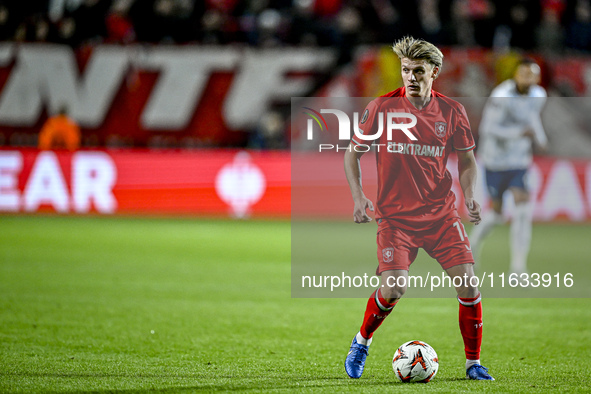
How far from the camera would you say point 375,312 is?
4734 millimetres

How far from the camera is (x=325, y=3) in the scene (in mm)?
18828

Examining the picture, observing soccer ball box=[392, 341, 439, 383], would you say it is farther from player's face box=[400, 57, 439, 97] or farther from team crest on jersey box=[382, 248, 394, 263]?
player's face box=[400, 57, 439, 97]

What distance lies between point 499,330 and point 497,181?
9.25 feet

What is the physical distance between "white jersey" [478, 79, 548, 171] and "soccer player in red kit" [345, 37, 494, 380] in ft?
14.2

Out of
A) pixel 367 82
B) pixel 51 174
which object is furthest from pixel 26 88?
pixel 367 82

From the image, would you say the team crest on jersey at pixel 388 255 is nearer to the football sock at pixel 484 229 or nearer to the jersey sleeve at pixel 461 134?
the jersey sleeve at pixel 461 134

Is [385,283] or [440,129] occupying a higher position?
[440,129]

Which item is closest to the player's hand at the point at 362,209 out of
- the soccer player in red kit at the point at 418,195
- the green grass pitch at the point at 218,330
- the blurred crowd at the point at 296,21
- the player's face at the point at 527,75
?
the soccer player in red kit at the point at 418,195

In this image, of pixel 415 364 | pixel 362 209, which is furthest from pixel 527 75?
pixel 415 364

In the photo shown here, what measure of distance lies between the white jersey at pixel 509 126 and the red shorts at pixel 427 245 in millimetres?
4515

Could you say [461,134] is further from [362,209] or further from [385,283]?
[385,283]

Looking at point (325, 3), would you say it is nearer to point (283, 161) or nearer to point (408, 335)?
point (283, 161)

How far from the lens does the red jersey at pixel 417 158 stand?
15.4ft

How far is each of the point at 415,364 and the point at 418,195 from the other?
0.97 m
